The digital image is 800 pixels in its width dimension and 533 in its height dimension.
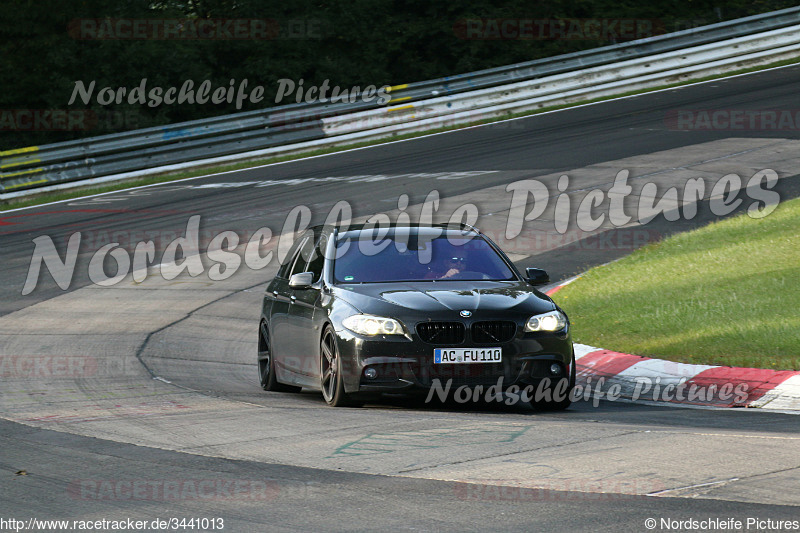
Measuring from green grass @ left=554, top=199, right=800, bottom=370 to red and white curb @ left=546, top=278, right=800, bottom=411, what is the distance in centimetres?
21

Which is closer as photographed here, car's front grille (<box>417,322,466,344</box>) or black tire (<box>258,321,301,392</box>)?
car's front grille (<box>417,322,466,344</box>)

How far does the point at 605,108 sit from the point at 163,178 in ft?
36.6

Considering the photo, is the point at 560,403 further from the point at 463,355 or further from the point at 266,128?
the point at 266,128

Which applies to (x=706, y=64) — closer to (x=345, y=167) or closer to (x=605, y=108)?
(x=605, y=108)

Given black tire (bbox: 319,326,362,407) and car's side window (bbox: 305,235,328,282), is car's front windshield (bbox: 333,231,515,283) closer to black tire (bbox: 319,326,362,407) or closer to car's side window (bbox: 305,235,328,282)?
car's side window (bbox: 305,235,328,282)

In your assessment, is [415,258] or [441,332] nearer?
[441,332]

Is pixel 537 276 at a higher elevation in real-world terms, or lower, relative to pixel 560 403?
higher

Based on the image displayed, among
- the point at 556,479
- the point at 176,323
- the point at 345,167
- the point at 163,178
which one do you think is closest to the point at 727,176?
the point at 345,167

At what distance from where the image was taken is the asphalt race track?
5773mm

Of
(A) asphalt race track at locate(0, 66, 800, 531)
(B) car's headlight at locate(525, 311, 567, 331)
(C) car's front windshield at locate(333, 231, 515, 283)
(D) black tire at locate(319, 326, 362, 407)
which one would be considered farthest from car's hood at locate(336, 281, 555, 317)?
(A) asphalt race track at locate(0, 66, 800, 531)

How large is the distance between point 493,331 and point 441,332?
417 mm

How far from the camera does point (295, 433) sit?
308 inches

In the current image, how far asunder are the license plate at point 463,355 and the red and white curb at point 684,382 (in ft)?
5.86

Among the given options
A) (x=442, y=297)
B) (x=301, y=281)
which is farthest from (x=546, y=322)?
(x=301, y=281)
